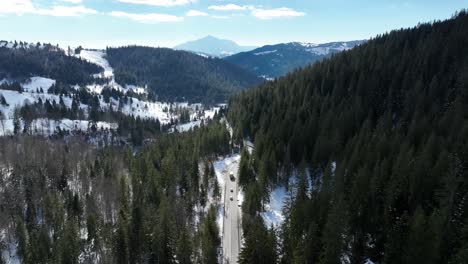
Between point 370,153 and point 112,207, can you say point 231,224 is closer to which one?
point 112,207

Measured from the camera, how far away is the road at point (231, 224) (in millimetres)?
70625

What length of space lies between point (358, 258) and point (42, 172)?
345 ft

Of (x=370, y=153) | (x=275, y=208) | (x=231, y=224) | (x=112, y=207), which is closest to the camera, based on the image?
(x=370, y=153)

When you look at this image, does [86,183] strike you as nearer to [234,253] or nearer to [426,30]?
[234,253]

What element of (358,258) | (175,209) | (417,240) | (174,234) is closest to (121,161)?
(175,209)

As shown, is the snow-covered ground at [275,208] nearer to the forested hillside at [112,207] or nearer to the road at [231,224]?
the road at [231,224]

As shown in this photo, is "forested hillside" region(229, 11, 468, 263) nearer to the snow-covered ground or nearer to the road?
the snow-covered ground

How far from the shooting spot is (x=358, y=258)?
54.3 m

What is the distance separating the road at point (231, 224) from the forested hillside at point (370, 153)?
4780mm

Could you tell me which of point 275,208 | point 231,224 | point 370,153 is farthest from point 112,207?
point 370,153

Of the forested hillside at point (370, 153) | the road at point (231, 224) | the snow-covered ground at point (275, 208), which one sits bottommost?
the road at point (231, 224)

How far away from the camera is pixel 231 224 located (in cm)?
8262

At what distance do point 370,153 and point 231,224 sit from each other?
36508mm

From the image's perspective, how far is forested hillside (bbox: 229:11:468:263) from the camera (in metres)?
51.2
